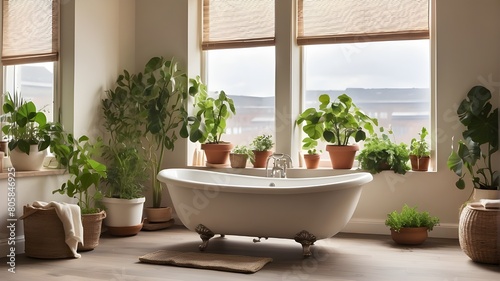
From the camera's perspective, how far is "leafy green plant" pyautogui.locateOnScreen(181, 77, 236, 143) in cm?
578

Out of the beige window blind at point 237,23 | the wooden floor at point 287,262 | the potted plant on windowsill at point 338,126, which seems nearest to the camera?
the wooden floor at point 287,262

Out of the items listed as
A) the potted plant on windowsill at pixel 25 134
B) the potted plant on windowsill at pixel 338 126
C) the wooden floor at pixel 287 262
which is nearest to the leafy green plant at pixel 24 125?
the potted plant on windowsill at pixel 25 134

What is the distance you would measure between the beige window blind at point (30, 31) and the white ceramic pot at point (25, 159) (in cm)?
109

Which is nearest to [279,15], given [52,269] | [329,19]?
[329,19]

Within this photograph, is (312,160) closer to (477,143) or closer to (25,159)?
(477,143)

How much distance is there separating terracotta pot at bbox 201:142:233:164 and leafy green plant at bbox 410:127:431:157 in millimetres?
1773

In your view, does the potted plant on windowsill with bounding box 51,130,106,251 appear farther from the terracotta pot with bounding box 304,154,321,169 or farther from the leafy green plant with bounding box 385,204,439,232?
the leafy green plant with bounding box 385,204,439,232

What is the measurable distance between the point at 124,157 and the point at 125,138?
236 mm

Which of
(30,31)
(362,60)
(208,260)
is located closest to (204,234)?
(208,260)

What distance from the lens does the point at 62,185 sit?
190 inches

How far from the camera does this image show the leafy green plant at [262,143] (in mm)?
5789

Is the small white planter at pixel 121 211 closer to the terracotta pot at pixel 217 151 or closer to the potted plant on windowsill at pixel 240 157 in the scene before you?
the terracotta pot at pixel 217 151

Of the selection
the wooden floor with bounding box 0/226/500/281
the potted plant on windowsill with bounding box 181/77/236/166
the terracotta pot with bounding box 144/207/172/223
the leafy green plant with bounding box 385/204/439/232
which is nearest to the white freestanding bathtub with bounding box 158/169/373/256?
the wooden floor with bounding box 0/226/500/281

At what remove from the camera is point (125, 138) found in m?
5.65
